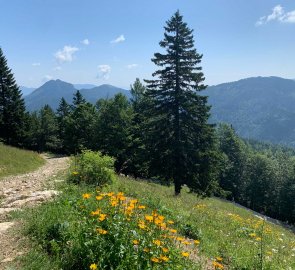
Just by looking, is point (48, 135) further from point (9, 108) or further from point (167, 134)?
point (167, 134)

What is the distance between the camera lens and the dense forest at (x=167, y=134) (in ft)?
90.0

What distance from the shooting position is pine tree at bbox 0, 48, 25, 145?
50072 mm

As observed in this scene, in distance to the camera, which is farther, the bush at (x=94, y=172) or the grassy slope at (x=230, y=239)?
the bush at (x=94, y=172)

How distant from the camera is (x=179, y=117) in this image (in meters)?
27.4

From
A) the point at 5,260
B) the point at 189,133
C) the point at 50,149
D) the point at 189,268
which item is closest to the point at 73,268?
the point at 5,260

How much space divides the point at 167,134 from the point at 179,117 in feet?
5.50

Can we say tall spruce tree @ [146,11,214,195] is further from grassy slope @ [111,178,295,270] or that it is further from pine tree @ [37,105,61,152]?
pine tree @ [37,105,61,152]

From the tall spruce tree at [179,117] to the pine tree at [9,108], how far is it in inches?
1208

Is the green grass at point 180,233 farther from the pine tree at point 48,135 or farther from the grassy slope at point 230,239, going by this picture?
the pine tree at point 48,135

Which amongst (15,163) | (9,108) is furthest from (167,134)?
(9,108)

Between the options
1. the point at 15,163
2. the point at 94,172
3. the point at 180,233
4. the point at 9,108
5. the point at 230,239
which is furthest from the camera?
the point at 9,108

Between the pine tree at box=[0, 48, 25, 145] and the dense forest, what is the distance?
1.6 inches

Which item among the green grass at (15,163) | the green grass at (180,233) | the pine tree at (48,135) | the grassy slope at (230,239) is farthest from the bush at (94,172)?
the pine tree at (48,135)

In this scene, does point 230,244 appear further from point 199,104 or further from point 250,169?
point 250,169
